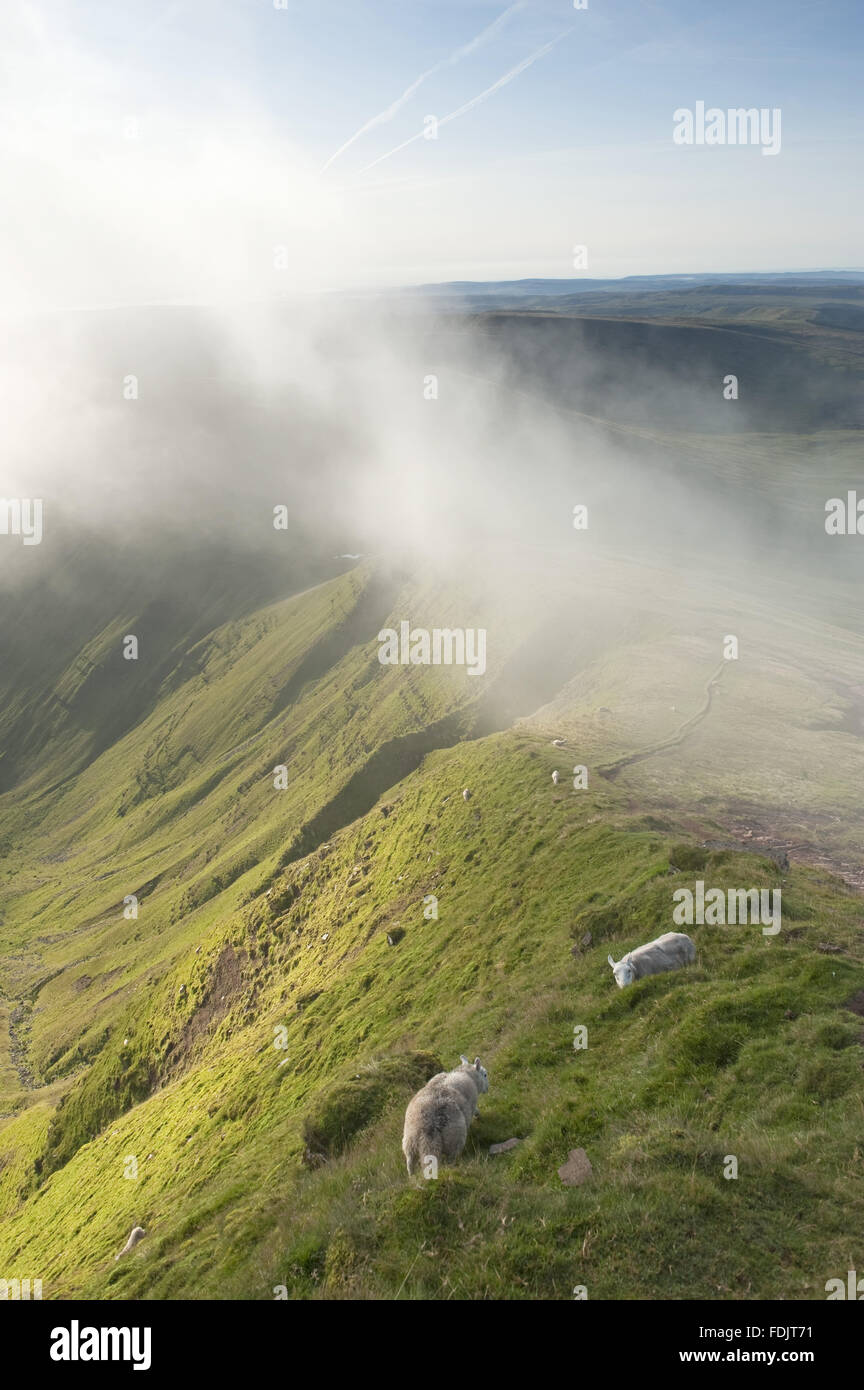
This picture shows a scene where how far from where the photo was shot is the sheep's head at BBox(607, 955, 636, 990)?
80.3ft

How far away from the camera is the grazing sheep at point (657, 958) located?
24484 millimetres

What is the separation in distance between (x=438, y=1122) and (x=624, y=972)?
914 centimetres

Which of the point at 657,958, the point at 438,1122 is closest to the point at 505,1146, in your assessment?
the point at 438,1122

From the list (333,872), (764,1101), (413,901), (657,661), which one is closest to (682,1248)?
(764,1101)

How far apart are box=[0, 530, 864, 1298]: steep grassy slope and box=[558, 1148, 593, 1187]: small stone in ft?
1.13

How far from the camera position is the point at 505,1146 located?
61.6 feet

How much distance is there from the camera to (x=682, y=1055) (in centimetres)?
1961

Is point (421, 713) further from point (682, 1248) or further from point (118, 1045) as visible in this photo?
point (682, 1248)

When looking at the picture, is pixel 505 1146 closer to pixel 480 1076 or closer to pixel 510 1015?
pixel 480 1076

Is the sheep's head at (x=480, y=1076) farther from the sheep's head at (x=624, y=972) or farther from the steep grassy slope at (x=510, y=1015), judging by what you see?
the sheep's head at (x=624, y=972)

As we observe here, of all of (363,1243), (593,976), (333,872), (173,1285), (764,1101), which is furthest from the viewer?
(333,872)

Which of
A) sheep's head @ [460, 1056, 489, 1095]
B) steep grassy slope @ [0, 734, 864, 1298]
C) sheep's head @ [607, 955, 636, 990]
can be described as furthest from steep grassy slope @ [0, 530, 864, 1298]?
sheep's head @ [607, 955, 636, 990]

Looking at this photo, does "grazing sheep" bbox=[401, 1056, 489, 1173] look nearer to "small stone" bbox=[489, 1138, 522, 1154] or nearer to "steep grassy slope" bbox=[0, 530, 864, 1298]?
"steep grassy slope" bbox=[0, 530, 864, 1298]

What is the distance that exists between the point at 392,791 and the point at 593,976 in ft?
161
